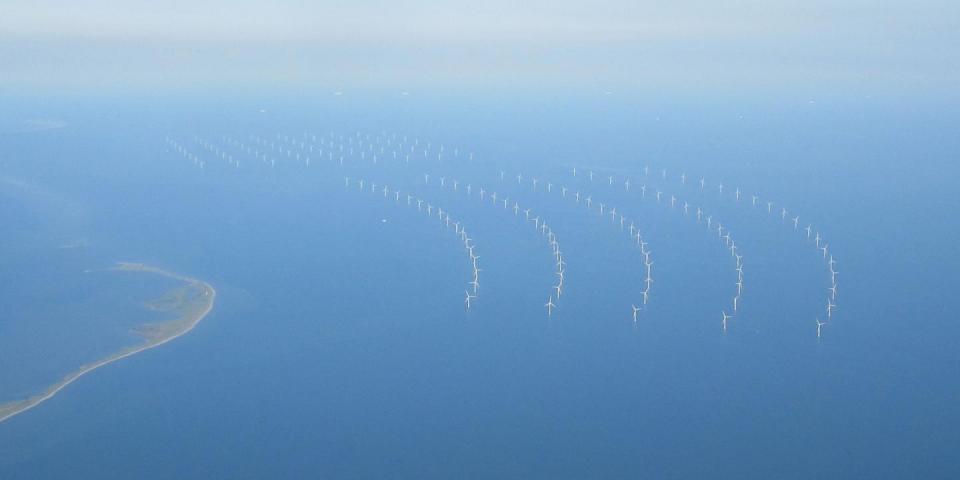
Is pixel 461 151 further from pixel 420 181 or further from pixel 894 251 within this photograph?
pixel 894 251

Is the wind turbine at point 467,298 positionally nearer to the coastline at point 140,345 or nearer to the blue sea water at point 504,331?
the blue sea water at point 504,331

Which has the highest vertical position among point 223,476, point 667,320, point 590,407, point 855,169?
point 855,169

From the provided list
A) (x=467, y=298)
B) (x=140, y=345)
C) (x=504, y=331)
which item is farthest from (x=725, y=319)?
(x=140, y=345)

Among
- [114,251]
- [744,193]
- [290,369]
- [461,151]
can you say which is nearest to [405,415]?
[290,369]

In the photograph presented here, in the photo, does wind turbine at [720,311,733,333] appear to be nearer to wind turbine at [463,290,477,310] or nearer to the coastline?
wind turbine at [463,290,477,310]

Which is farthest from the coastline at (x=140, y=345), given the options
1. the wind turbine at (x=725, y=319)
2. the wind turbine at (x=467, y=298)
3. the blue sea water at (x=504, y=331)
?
the wind turbine at (x=725, y=319)

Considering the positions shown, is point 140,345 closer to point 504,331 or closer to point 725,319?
point 504,331

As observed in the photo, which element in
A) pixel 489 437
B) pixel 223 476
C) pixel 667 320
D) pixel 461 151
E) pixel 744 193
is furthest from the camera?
pixel 461 151
